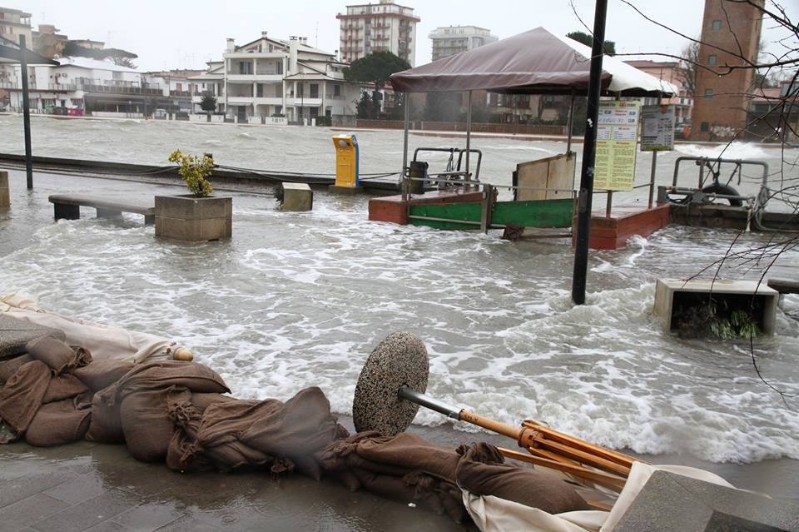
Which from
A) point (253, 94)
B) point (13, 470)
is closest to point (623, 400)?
point (13, 470)

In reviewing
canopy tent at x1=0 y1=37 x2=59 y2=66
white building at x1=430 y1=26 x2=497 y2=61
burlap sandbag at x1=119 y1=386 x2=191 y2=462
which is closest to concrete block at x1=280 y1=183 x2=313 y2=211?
canopy tent at x1=0 y1=37 x2=59 y2=66

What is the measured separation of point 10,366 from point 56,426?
0.64 m

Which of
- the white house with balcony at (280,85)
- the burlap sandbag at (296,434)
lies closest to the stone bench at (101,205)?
the burlap sandbag at (296,434)

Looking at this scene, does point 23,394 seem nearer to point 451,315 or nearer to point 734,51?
point 734,51

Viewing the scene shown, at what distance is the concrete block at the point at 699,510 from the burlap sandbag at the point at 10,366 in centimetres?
343

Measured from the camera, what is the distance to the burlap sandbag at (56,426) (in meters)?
3.85

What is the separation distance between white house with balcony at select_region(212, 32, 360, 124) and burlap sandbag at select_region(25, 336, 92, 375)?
8915 cm

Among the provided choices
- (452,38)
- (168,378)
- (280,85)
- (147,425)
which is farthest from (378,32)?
(147,425)

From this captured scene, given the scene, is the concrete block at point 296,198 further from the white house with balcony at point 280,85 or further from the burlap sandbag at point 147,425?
the white house with balcony at point 280,85

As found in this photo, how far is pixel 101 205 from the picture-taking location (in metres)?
11.8

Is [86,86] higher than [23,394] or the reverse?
higher

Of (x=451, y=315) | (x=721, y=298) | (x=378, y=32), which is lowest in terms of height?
(x=451, y=315)

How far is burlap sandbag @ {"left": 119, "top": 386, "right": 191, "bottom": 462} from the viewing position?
3.63m

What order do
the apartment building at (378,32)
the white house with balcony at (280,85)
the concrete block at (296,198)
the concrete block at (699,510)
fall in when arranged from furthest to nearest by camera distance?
the white house with balcony at (280,85) < the apartment building at (378,32) < the concrete block at (296,198) < the concrete block at (699,510)
